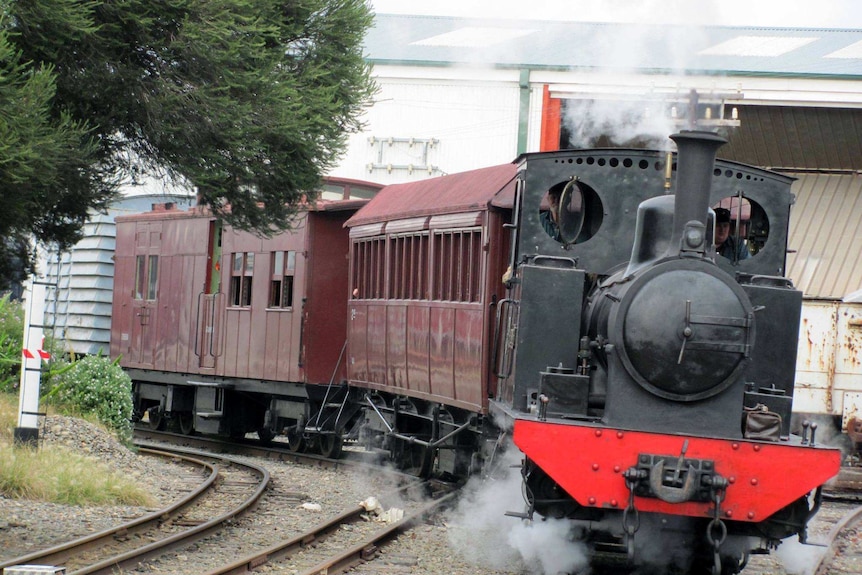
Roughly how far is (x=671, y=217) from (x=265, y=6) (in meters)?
5.27

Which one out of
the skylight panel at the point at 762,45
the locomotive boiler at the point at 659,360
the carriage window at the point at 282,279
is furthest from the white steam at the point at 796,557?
the skylight panel at the point at 762,45

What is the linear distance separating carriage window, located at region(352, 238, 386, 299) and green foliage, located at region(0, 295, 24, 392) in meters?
3.80

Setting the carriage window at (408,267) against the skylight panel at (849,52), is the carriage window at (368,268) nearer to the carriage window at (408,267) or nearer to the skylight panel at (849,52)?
the carriage window at (408,267)

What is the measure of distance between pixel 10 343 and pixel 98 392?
1594mm

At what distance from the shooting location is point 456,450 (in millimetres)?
11062

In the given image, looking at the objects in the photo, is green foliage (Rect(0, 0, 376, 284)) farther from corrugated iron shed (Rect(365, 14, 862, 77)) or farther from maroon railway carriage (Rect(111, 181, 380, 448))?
corrugated iron shed (Rect(365, 14, 862, 77))

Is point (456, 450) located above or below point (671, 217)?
below

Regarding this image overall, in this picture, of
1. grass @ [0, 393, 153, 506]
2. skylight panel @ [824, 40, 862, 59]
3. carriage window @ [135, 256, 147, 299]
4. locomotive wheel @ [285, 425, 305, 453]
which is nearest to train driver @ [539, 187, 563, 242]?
grass @ [0, 393, 153, 506]

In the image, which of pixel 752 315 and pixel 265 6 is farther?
pixel 265 6

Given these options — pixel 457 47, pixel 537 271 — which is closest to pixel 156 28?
pixel 537 271

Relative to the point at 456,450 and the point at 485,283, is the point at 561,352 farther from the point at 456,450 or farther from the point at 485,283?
the point at 456,450

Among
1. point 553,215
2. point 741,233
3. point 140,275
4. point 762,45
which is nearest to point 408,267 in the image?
point 553,215

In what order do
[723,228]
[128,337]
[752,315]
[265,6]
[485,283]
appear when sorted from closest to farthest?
[752,315] → [723,228] → [485,283] → [265,6] → [128,337]

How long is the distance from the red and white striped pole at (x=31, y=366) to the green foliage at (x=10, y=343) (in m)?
2.70
